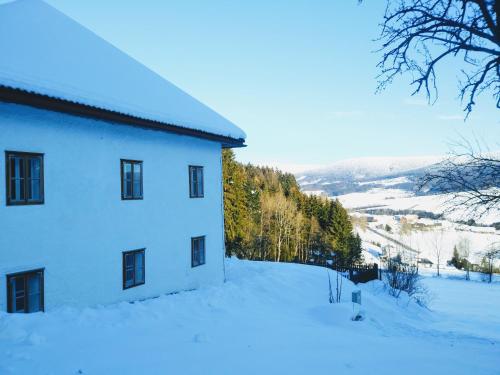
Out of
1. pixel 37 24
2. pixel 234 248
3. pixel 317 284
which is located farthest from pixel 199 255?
pixel 234 248

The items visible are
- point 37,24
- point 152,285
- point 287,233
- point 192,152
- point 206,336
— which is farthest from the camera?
point 287,233

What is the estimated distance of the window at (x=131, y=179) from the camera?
1069 centimetres

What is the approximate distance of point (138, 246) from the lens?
11070 millimetres

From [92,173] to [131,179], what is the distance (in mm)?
1450

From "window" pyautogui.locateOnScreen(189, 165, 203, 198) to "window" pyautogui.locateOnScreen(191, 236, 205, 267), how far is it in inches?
64.2

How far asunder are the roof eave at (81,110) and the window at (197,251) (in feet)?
12.6

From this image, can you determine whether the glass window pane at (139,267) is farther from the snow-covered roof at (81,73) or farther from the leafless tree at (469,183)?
the leafless tree at (469,183)

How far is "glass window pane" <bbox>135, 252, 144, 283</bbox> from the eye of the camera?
1109 cm

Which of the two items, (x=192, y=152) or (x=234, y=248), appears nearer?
(x=192, y=152)

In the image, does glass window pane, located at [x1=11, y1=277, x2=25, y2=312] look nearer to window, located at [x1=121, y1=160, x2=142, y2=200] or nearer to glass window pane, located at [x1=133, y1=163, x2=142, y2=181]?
window, located at [x1=121, y1=160, x2=142, y2=200]

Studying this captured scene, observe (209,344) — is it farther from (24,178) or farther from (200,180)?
(200,180)

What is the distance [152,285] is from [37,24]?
328 inches

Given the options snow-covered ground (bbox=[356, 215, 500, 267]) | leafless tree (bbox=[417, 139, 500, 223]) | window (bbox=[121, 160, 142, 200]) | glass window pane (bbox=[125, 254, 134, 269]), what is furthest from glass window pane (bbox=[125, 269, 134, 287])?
snow-covered ground (bbox=[356, 215, 500, 267])

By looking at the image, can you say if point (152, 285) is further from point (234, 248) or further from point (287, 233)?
point (287, 233)
